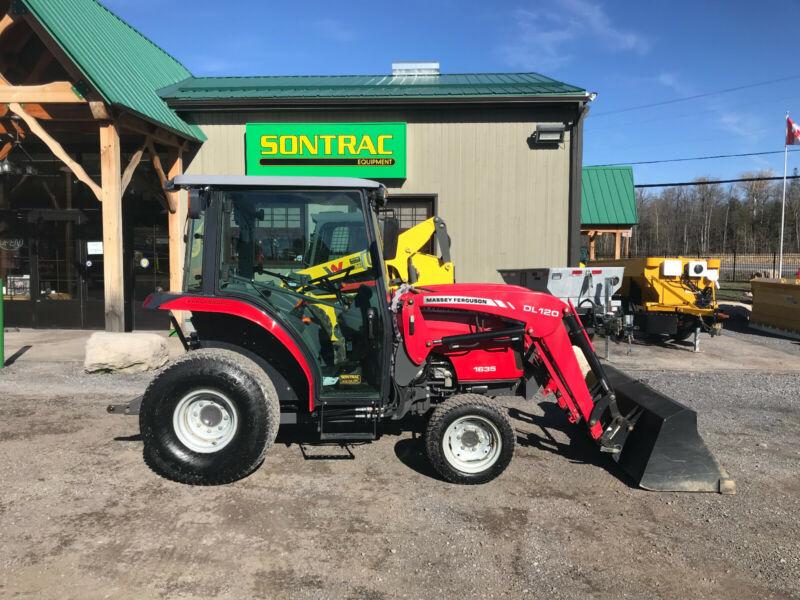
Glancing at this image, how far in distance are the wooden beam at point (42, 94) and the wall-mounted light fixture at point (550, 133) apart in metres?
7.56

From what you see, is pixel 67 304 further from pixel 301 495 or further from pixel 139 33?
pixel 301 495

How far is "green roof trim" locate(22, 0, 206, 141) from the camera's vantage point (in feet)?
26.1

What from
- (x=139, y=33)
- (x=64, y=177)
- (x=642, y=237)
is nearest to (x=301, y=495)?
(x=64, y=177)

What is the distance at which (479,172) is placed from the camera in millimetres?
10312

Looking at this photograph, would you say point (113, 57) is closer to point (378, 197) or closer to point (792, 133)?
point (378, 197)

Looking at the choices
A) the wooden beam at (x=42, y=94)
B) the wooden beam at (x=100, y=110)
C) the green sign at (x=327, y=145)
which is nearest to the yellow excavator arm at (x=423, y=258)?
the green sign at (x=327, y=145)

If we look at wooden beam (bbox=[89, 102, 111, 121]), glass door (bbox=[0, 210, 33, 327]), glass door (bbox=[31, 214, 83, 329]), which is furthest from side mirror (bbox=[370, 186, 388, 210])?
glass door (bbox=[0, 210, 33, 327])

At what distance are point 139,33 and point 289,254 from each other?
1077 centimetres

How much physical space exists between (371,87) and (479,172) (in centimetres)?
283

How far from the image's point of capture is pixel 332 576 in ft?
9.45

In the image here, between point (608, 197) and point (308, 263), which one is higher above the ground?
point (608, 197)

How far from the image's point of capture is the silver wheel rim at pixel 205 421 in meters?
3.93

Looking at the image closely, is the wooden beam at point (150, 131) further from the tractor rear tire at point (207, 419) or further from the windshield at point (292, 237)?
the tractor rear tire at point (207, 419)

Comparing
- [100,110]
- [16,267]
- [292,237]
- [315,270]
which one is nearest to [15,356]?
[16,267]
